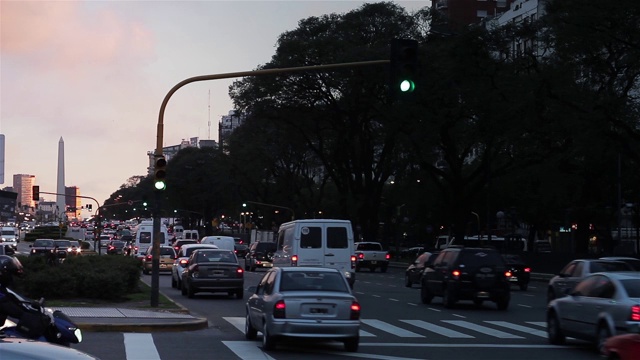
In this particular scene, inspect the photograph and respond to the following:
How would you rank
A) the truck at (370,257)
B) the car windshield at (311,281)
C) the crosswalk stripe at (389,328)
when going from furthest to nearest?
1. the truck at (370,257)
2. the crosswalk stripe at (389,328)
3. the car windshield at (311,281)

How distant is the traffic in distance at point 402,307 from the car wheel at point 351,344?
0.02 meters

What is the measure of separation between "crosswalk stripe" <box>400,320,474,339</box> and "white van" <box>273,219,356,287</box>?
8925 mm

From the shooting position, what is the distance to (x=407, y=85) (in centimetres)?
2144

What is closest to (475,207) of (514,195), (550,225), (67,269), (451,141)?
(550,225)

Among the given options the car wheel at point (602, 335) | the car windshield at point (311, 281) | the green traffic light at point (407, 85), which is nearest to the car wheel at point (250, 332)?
the car windshield at point (311, 281)

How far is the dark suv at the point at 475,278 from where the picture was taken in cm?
3019

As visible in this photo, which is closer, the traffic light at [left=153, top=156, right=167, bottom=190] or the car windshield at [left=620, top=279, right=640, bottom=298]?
the car windshield at [left=620, top=279, right=640, bottom=298]

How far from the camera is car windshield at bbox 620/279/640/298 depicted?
702 inches

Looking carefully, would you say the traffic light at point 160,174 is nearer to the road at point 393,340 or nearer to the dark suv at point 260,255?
the road at point 393,340

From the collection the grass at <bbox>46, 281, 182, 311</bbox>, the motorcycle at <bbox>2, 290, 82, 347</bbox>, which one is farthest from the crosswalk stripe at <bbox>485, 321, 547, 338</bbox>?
the motorcycle at <bbox>2, 290, 82, 347</bbox>

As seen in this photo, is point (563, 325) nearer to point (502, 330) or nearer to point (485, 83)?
point (502, 330)

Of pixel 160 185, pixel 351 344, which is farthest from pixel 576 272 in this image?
pixel 160 185

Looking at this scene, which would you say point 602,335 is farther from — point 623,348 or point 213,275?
point 213,275

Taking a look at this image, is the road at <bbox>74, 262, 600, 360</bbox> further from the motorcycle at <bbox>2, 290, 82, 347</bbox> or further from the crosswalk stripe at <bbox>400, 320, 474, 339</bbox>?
the motorcycle at <bbox>2, 290, 82, 347</bbox>
